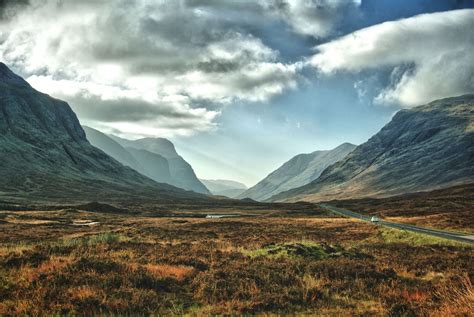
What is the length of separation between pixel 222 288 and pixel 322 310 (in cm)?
387

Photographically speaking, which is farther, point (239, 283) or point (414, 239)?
point (414, 239)

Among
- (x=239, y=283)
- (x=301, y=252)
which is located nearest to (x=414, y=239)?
(x=301, y=252)

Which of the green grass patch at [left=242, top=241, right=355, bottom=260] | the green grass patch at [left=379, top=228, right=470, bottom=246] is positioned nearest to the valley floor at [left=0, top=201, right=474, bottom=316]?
the green grass patch at [left=242, top=241, right=355, bottom=260]

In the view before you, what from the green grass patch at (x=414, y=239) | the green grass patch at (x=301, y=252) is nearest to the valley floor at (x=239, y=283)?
the green grass patch at (x=301, y=252)

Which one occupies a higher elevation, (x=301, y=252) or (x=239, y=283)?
(x=301, y=252)

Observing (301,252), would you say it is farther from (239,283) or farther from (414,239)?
(414,239)

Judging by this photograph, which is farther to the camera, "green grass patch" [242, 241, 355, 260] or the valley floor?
"green grass patch" [242, 241, 355, 260]

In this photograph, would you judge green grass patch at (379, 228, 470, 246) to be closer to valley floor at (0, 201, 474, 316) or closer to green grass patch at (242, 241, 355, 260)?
valley floor at (0, 201, 474, 316)

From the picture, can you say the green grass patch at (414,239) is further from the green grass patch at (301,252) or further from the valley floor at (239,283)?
the green grass patch at (301,252)

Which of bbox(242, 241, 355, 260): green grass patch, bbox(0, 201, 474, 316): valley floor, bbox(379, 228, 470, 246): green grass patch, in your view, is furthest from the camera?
bbox(379, 228, 470, 246): green grass patch

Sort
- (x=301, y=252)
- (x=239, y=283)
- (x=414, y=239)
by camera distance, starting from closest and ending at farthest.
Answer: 1. (x=239, y=283)
2. (x=301, y=252)
3. (x=414, y=239)

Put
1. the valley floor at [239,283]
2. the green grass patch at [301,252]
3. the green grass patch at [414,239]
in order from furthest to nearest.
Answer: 1. the green grass patch at [414,239]
2. the green grass patch at [301,252]
3. the valley floor at [239,283]

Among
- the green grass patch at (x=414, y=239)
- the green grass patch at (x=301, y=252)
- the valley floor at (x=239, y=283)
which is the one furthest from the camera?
the green grass patch at (x=414, y=239)

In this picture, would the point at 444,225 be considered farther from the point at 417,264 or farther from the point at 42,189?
the point at 42,189
